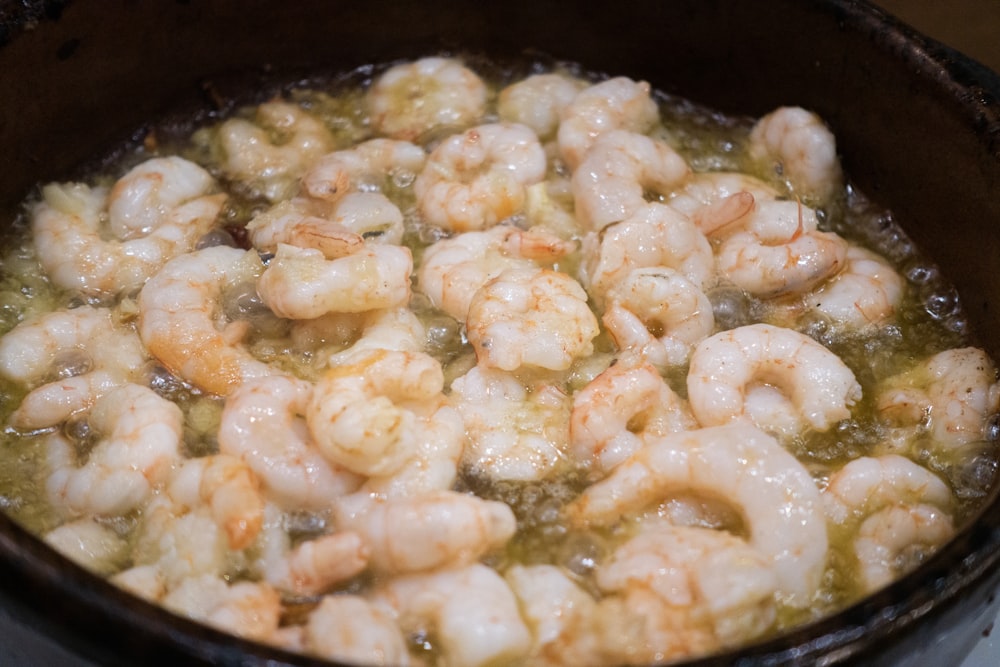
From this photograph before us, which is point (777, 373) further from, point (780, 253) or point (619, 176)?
point (619, 176)

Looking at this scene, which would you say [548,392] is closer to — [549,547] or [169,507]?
[549,547]

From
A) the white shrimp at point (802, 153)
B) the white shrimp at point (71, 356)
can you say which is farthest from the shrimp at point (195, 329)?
the white shrimp at point (802, 153)

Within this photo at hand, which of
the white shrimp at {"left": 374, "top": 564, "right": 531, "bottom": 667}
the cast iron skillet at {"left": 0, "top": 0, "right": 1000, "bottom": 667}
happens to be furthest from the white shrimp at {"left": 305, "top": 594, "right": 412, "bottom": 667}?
the cast iron skillet at {"left": 0, "top": 0, "right": 1000, "bottom": 667}

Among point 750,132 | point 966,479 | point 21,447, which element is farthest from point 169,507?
point 750,132

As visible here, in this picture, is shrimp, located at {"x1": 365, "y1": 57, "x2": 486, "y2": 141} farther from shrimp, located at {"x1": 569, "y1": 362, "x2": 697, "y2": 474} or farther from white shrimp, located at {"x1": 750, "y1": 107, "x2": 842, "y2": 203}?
shrimp, located at {"x1": 569, "y1": 362, "x2": 697, "y2": 474}

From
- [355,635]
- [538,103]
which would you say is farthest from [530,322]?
[538,103]

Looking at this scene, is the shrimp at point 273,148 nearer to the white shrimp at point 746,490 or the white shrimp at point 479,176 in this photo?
the white shrimp at point 479,176
